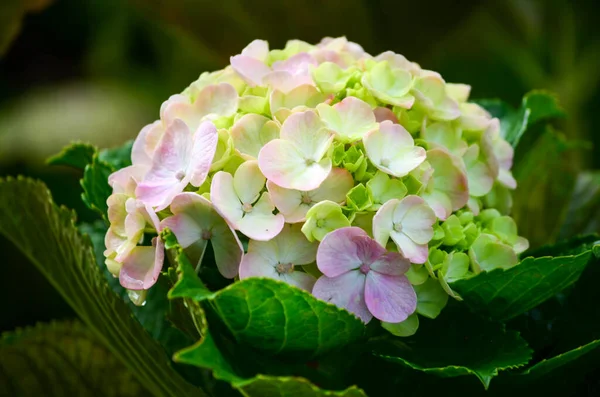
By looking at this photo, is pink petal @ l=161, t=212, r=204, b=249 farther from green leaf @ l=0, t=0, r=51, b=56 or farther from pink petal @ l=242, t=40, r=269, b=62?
green leaf @ l=0, t=0, r=51, b=56

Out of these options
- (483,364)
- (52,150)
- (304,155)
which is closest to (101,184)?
(304,155)

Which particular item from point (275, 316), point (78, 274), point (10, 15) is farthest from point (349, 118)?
point (10, 15)

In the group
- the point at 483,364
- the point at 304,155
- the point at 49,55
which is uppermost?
the point at 304,155

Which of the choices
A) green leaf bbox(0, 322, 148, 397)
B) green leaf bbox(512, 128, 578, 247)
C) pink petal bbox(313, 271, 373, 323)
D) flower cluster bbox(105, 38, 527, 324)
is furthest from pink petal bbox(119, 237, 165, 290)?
green leaf bbox(512, 128, 578, 247)

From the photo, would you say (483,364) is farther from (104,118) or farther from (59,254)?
(104,118)

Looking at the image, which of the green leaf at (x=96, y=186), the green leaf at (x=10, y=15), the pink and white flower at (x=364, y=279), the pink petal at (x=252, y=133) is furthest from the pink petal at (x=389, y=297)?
the green leaf at (x=10, y=15)

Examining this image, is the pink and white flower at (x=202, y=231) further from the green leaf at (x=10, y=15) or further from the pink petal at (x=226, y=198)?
the green leaf at (x=10, y=15)
